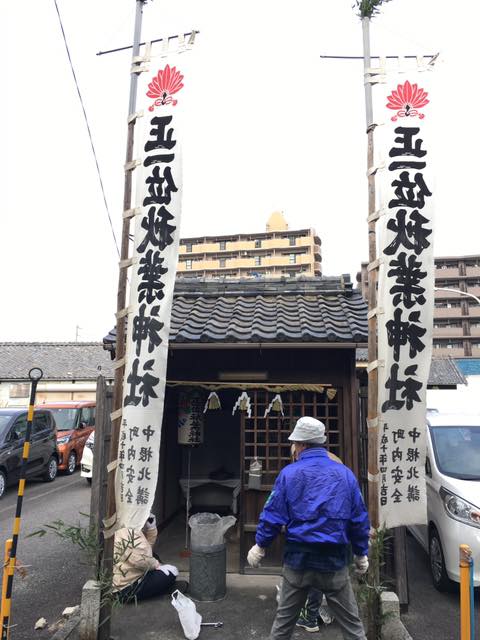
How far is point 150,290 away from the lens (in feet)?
15.0

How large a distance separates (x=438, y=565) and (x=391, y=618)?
1.86 meters

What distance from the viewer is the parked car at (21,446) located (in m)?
11.1

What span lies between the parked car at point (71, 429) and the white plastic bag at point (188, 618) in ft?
35.8

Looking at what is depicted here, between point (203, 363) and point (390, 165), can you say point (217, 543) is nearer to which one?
point (203, 363)

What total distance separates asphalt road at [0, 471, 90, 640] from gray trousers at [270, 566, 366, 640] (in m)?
2.10

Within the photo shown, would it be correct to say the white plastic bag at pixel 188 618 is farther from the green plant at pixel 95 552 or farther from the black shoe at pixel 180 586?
the black shoe at pixel 180 586

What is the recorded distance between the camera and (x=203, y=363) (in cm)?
699

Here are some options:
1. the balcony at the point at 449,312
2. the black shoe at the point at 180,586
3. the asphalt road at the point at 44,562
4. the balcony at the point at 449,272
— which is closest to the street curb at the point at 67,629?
the asphalt road at the point at 44,562

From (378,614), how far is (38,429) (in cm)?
1124

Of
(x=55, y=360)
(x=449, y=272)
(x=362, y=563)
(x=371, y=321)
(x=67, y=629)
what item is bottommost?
(x=67, y=629)

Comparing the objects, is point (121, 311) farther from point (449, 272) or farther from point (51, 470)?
point (449, 272)

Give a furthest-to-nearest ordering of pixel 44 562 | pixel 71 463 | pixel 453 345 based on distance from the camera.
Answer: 1. pixel 453 345
2. pixel 71 463
3. pixel 44 562

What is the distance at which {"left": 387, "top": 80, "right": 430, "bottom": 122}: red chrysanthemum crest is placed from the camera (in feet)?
14.8

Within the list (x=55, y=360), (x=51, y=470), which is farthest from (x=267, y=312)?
(x=55, y=360)
